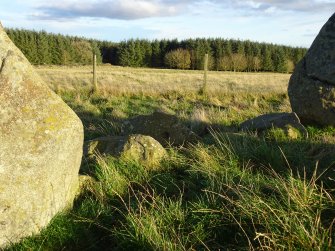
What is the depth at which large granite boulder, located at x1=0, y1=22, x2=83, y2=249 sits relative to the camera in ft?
11.4

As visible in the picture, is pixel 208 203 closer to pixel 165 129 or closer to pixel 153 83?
pixel 165 129

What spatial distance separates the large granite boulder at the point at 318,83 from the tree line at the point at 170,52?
4529 centimetres

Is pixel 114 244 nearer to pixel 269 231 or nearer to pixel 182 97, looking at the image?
pixel 269 231

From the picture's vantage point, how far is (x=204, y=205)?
3.56m

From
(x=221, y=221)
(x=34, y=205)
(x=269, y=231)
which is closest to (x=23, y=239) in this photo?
(x=34, y=205)

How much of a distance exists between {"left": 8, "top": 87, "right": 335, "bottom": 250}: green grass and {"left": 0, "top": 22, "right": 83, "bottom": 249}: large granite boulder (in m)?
0.20

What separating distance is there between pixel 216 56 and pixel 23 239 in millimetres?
55108

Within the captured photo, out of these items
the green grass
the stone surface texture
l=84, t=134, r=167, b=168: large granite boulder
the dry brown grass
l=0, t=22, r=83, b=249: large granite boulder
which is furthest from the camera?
the dry brown grass

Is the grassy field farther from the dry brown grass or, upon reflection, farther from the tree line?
the tree line

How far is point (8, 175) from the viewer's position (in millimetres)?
3463

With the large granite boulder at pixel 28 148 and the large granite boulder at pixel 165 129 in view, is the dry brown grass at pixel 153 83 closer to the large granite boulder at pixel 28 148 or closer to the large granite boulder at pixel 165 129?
the large granite boulder at pixel 165 129

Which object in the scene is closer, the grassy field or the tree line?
the grassy field

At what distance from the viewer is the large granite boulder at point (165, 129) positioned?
6.26 metres

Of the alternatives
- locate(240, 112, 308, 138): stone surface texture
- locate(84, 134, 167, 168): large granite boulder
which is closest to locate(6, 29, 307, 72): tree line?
locate(240, 112, 308, 138): stone surface texture
